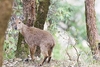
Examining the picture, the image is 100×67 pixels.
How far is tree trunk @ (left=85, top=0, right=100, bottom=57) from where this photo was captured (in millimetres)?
7852

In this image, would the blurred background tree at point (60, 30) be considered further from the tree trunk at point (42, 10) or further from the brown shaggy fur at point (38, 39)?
the brown shaggy fur at point (38, 39)

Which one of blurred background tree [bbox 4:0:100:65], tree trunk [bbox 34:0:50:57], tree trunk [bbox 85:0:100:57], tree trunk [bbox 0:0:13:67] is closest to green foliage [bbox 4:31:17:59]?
blurred background tree [bbox 4:0:100:65]

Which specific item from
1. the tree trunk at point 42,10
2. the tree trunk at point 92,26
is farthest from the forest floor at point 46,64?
the tree trunk at point 42,10

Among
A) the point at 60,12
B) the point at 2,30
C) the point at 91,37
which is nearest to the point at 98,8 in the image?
the point at 60,12

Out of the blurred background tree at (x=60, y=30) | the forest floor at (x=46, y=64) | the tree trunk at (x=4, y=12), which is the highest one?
the tree trunk at (x=4, y=12)

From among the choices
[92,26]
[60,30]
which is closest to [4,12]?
[92,26]

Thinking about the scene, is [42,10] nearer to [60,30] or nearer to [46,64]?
[46,64]

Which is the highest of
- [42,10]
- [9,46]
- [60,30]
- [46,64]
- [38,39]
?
[42,10]

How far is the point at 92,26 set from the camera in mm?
7953

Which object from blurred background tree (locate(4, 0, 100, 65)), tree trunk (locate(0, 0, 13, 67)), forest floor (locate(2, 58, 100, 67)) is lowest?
forest floor (locate(2, 58, 100, 67))

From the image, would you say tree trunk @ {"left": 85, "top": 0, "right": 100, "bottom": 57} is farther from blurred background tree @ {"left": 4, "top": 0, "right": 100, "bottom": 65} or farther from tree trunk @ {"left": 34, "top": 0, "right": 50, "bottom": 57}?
tree trunk @ {"left": 34, "top": 0, "right": 50, "bottom": 57}

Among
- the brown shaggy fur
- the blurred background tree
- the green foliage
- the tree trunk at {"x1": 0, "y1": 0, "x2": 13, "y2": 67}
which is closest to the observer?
the tree trunk at {"x1": 0, "y1": 0, "x2": 13, "y2": 67}

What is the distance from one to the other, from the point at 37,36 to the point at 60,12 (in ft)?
12.8

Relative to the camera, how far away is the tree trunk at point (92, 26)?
25.8 ft
